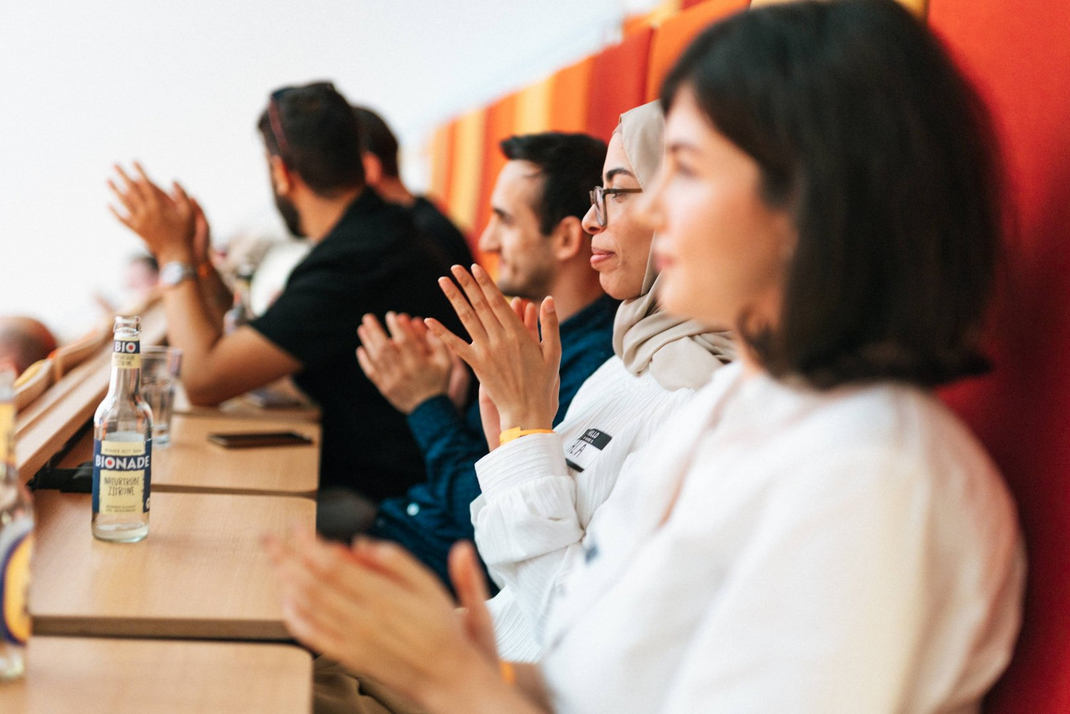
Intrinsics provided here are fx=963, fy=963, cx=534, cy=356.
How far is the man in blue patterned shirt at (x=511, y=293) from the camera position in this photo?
5.32ft

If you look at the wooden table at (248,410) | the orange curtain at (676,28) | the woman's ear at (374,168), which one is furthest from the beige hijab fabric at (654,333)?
the woman's ear at (374,168)

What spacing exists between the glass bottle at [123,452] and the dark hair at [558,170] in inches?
34.8

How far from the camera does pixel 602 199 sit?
1299 mm

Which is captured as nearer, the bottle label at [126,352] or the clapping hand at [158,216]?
the bottle label at [126,352]

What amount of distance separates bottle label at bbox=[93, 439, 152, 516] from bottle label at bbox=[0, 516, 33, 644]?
32cm

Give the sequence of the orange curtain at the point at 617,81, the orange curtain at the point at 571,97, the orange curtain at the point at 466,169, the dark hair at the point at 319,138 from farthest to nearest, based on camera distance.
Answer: the orange curtain at the point at 466,169 → the orange curtain at the point at 571,97 → the dark hair at the point at 319,138 → the orange curtain at the point at 617,81

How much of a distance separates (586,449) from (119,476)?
1.80 ft

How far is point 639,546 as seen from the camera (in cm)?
71

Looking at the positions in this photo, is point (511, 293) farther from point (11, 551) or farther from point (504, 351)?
point (11, 551)

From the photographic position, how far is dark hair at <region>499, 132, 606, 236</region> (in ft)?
5.77

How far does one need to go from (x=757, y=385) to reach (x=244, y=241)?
4.29m

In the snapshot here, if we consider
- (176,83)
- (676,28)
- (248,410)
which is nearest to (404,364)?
(248,410)

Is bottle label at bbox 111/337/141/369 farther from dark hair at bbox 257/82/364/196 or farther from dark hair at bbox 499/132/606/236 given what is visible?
dark hair at bbox 257/82/364/196

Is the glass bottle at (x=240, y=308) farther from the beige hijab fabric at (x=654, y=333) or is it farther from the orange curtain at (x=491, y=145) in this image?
the beige hijab fabric at (x=654, y=333)
